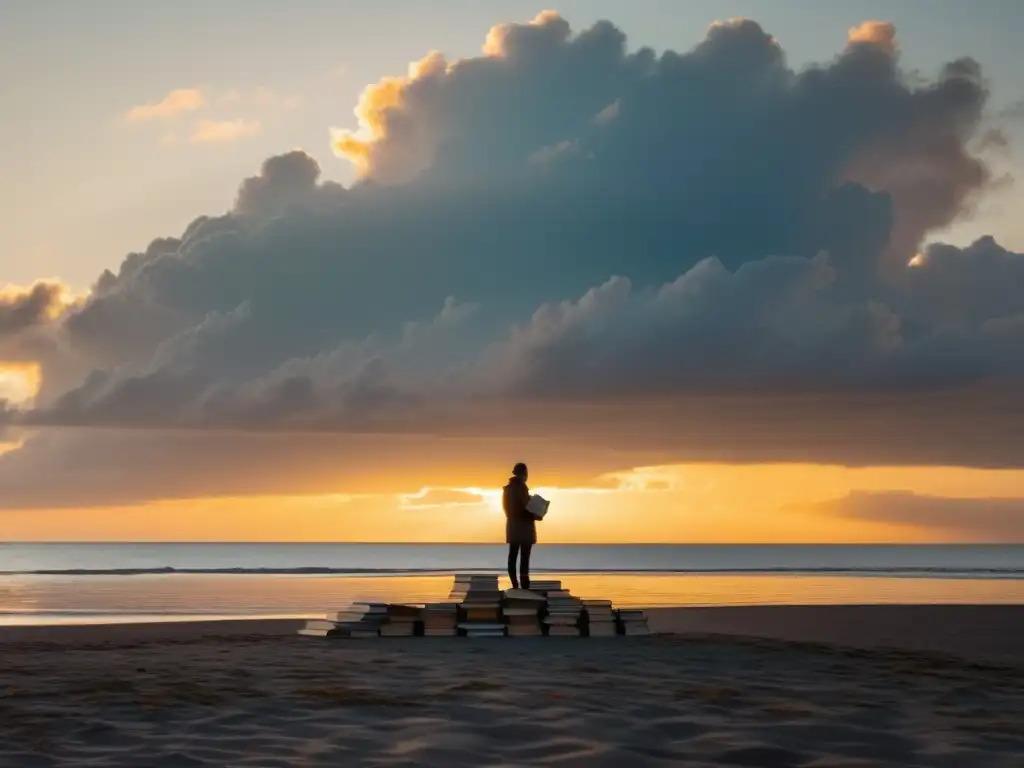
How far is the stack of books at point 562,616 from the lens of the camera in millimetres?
20469

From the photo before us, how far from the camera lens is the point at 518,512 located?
22469 mm

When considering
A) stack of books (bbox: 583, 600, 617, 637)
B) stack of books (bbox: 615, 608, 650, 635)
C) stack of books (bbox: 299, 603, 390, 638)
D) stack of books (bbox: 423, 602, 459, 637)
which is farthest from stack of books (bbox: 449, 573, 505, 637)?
stack of books (bbox: 615, 608, 650, 635)

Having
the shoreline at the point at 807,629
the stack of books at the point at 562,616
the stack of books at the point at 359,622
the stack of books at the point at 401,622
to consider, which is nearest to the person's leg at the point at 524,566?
the stack of books at the point at 562,616

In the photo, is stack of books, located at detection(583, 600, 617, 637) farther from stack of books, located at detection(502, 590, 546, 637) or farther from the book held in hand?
the book held in hand

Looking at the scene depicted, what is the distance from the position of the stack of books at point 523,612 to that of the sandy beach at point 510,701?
0.68 meters

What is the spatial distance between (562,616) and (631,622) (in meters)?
1.30

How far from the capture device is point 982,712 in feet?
39.6

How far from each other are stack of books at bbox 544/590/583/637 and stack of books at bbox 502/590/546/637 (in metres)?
0.18

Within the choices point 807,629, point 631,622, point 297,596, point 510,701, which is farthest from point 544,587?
point 297,596

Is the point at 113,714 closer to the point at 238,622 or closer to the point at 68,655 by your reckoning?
the point at 68,655

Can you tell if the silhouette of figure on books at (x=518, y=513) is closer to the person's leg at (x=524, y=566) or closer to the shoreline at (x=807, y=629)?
the person's leg at (x=524, y=566)

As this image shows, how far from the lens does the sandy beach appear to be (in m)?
9.78

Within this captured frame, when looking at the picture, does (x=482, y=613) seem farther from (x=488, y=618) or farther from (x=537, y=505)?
(x=537, y=505)

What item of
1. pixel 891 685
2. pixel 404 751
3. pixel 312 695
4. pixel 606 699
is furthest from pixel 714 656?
pixel 404 751
